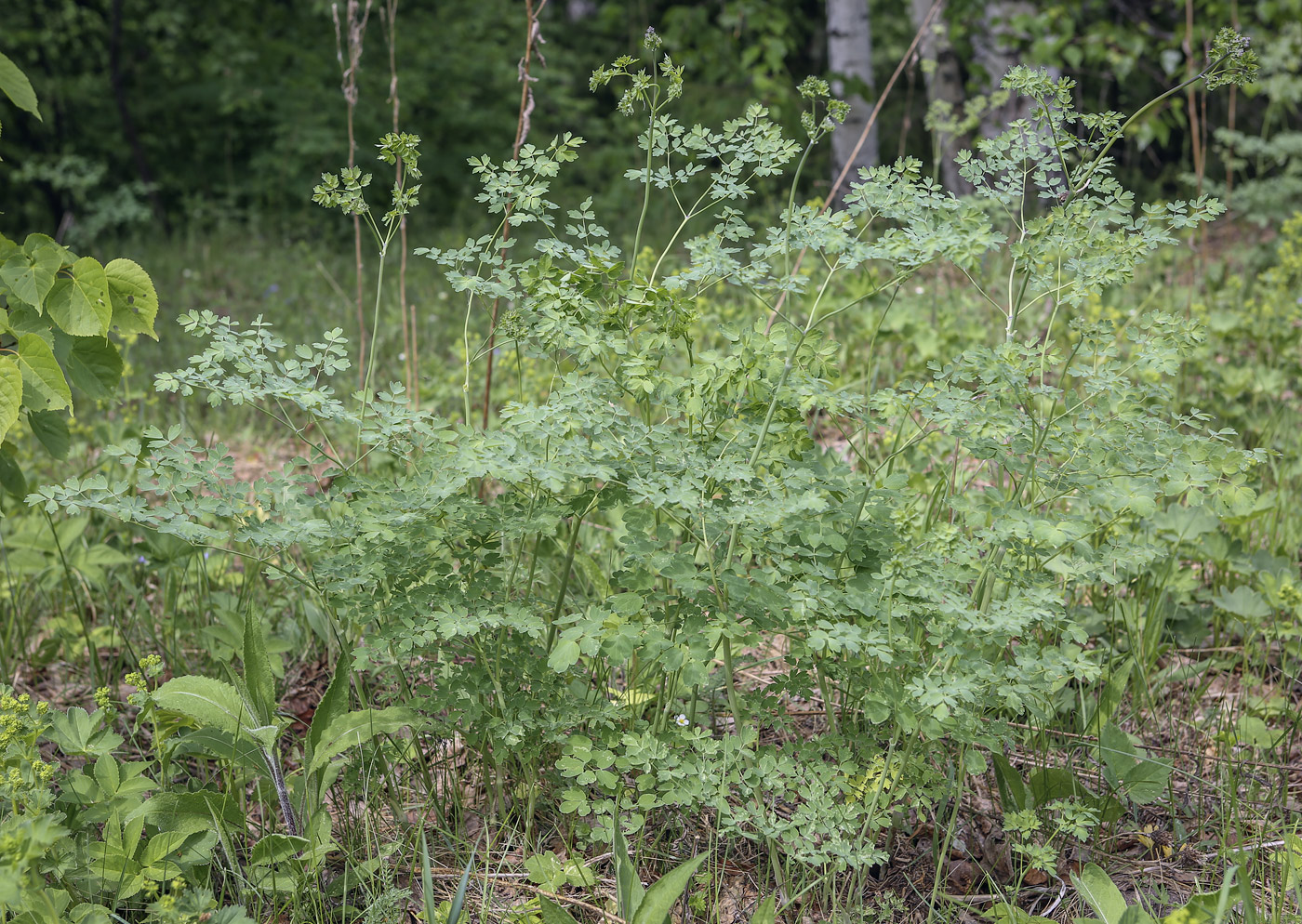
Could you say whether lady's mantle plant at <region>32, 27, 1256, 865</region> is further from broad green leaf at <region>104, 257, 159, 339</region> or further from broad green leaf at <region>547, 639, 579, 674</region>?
broad green leaf at <region>104, 257, 159, 339</region>

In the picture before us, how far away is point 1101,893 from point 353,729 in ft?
3.92

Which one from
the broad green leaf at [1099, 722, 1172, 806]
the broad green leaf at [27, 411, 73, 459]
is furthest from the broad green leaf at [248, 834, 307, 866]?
the broad green leaf at [1099, 722, 1172, 806]

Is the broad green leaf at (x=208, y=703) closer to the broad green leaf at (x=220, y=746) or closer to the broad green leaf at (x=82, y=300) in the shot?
the broad green leaf at (x=220, y=746)

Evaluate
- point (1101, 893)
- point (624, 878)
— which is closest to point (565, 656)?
point (624, 878)

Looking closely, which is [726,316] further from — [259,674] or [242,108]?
[242,108]

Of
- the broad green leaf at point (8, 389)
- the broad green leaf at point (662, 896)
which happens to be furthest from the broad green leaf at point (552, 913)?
the broad green leaf at point (8, 389)

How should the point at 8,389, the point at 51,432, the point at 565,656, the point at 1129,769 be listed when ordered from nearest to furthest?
the point at 565,656 → the point at 8,389 → the point at 1129,769 → the point at 51,432

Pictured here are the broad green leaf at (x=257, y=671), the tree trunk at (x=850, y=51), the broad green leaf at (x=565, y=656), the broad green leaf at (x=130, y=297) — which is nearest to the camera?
the broad green leaf at (x=565, y=656)

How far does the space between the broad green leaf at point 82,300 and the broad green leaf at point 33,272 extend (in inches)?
0.9

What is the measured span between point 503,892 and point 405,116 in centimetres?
882

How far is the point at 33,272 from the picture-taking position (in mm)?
1567

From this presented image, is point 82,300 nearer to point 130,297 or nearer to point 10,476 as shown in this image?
point 130,297

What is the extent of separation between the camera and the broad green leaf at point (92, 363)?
1727 millimetres

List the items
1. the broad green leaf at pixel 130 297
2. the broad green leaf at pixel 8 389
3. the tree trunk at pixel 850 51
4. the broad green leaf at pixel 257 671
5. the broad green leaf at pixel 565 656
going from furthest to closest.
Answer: the tree trunk at pixel 850 51
the broad green leaf at pixel 130 297
the broad green leaf at pixel 257 671
the broad green leaf at pixel 8 389
the broad green leaf at pixel 565 656
